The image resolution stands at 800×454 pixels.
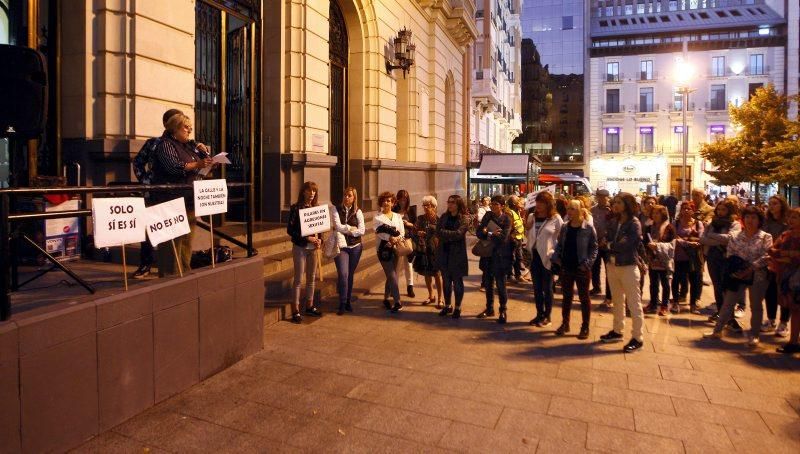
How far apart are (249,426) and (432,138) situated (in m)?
17.7

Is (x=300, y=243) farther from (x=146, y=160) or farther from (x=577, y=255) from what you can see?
(x=577, y=255)

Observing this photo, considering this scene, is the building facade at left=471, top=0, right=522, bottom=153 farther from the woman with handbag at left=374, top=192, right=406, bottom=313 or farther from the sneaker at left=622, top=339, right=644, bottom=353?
the sneaker at left=622, top=339, right=644, bottom=353

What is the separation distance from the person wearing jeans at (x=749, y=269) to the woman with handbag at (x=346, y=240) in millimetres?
5032

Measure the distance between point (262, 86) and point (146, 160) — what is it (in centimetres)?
619

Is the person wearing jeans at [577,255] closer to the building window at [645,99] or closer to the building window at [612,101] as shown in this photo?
the building window at [645,99]

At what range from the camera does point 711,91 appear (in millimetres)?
58375

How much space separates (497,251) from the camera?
816cm

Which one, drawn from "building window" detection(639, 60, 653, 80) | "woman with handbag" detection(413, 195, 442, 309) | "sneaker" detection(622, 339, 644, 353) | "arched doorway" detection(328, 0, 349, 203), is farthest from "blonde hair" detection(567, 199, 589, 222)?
"building window" detection(639, 60, 653, 80)


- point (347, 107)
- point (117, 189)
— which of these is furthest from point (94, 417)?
point (347, 107)

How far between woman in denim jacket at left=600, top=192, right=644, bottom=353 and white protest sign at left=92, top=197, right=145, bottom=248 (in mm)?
5441

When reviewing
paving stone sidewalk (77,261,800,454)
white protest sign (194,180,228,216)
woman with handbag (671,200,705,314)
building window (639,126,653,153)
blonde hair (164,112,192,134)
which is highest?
building window (639,126,653,153)

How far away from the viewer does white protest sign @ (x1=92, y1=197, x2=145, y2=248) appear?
13.4 feet

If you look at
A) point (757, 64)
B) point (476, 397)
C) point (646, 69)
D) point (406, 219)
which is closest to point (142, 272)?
point (476, 397)

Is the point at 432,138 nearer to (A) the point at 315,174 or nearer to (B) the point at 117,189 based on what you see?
(A) the point at 315,174
